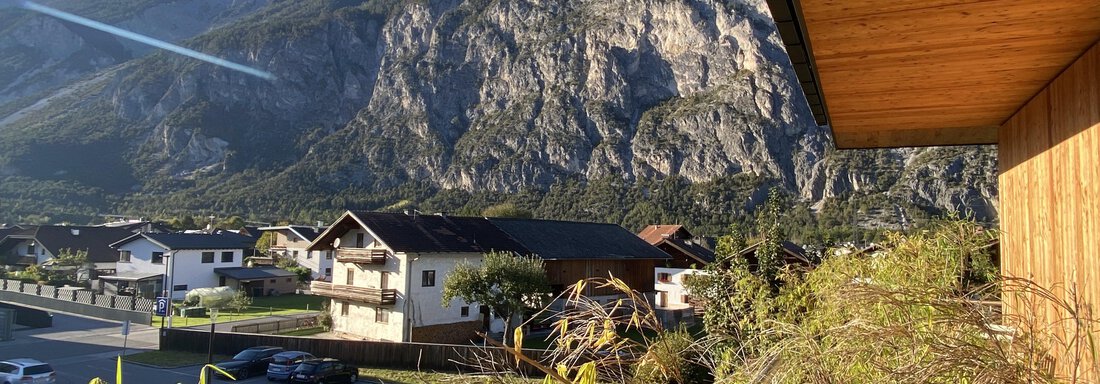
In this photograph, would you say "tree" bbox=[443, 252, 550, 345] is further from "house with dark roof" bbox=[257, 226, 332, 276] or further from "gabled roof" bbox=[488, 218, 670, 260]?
"house with dark roof" bbox=[257, 226, 332, 276]

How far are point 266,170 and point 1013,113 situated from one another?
157389 millimetres

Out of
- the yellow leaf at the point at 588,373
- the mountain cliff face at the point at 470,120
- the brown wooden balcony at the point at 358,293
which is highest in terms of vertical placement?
the mountain cliff face at the point at 470,120

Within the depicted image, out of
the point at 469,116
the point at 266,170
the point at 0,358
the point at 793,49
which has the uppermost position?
the point at 469,116

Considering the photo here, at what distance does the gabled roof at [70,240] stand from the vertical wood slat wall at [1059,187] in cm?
7613

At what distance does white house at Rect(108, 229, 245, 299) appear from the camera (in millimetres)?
51656

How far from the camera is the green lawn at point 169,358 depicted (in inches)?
1152

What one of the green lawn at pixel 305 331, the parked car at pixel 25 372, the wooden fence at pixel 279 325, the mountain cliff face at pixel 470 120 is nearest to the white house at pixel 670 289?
the green lawn at pixel 305 331

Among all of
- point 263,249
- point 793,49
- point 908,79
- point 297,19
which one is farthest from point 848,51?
point 297,19

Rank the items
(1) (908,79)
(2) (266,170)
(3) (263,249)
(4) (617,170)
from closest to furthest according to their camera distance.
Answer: (1) (908,79), (3) (263,249), (4) (617,170), (2) (266,170)

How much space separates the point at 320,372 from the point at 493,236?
1700cm

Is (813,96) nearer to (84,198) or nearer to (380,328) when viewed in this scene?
(380,328)

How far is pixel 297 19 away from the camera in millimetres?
198500

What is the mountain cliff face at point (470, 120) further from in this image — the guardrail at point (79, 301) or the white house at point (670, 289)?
the guardrail at point (79, 301)

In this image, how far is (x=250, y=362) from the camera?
26.9 metres
